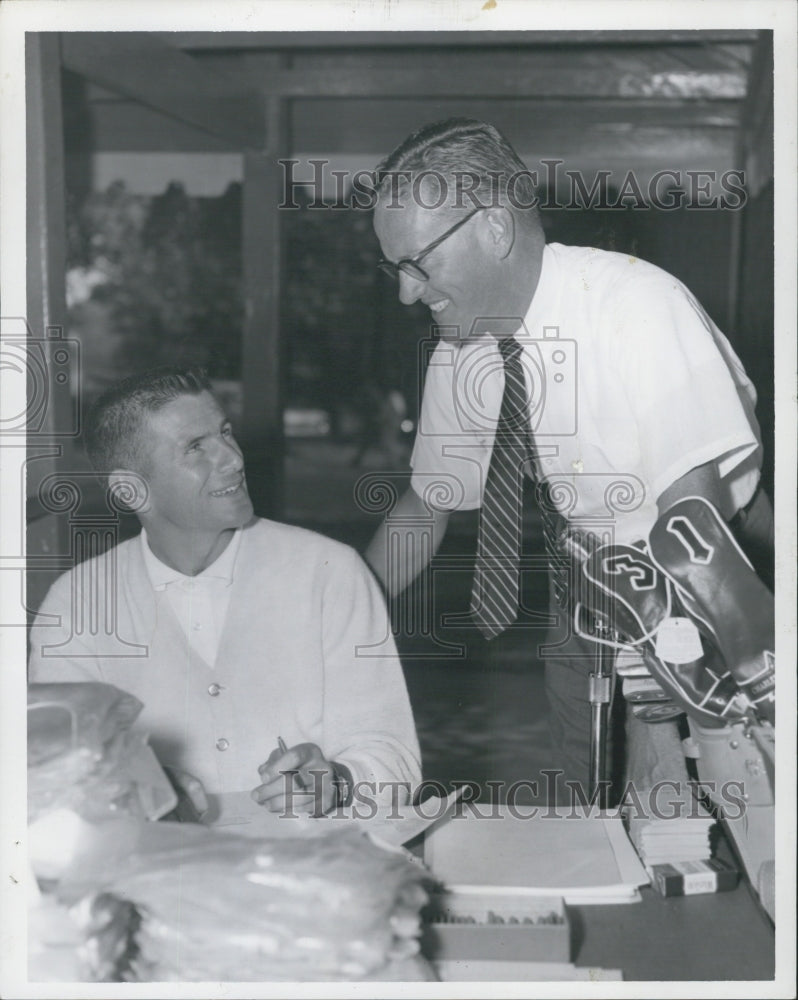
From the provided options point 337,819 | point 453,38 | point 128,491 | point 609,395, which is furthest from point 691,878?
point 453,38

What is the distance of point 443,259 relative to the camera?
1.92 m

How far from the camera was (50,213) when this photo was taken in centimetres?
219

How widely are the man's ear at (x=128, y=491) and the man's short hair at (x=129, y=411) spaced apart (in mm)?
13

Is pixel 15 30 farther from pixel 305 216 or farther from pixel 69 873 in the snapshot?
pixel 69 873

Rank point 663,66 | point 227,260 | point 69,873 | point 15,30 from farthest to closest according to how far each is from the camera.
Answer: point 227,260, point 663,66, point 15,30, point 69,873

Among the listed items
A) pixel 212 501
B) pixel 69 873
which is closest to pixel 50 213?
pixel 212 501

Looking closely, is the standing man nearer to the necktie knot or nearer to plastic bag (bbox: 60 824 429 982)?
the necktie knot

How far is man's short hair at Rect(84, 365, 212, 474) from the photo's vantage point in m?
1.94

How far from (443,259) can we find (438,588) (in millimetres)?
608

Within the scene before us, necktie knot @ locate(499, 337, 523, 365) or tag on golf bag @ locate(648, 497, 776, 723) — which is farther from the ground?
necktie knot @ locate(499, 337, 523, 365)

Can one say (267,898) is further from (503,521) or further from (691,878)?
(503,521)

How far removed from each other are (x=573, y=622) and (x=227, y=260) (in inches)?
60.7

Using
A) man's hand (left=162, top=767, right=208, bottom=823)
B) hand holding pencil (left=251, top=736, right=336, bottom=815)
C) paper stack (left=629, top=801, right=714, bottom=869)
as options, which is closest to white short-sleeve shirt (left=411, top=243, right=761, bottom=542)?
paper stack (left=629, top=801, right=714, bottom=869)

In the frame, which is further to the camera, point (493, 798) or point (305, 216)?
point (305, 216)
